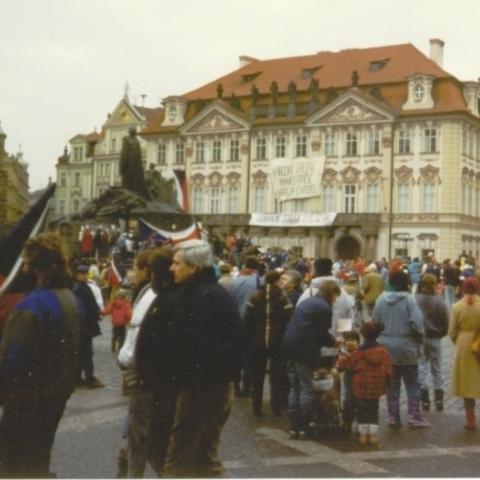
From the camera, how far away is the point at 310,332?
24.4ft

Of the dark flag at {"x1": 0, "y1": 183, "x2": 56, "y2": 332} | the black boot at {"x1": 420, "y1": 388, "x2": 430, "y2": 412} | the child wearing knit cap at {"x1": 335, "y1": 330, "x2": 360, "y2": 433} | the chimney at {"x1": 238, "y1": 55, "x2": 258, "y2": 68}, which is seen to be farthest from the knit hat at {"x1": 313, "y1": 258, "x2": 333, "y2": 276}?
the chimney at {"x1": 238, "y1": 55, "x2": 258, "y2": 68}

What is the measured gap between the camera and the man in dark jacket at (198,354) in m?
4.61

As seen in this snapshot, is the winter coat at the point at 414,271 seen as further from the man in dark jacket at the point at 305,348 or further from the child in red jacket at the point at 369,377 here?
the man in dark jacket at the point at 305,348

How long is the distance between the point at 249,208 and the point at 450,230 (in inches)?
421

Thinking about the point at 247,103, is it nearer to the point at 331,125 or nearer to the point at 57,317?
the point at 331,125

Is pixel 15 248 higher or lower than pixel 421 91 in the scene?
lower

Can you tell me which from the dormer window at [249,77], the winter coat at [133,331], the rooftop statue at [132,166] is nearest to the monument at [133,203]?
the rooftop statue at [132,166]

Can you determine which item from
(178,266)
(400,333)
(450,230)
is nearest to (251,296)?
(400,333)

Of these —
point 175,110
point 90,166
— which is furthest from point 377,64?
point 90,166

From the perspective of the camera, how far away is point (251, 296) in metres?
8.67

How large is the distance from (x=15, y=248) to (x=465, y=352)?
4526mm

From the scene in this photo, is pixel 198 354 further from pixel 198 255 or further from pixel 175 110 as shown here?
pixel 175 110

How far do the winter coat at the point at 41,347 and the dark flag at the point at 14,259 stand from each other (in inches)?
14.5

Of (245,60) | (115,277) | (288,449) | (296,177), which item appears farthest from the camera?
(245,60)
